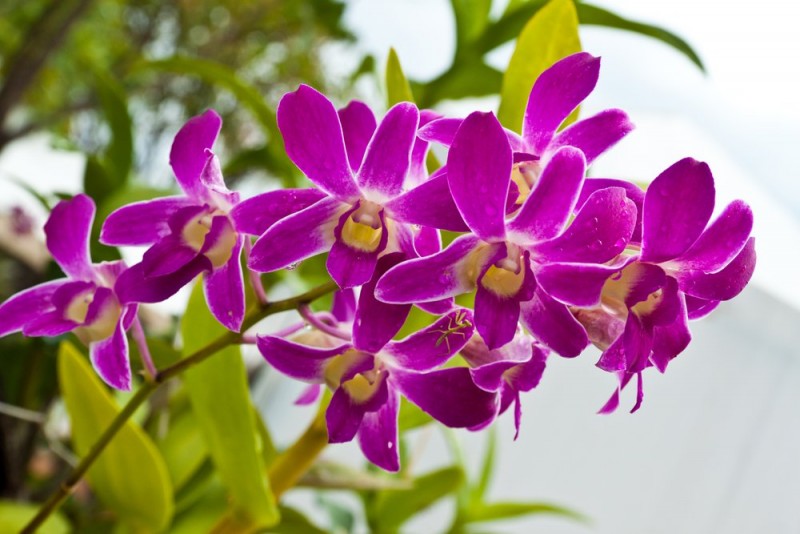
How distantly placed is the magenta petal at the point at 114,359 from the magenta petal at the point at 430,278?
0.14 metres

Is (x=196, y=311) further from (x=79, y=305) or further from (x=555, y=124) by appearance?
(x=555, y=124)

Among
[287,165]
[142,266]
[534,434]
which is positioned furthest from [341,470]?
[534,434]

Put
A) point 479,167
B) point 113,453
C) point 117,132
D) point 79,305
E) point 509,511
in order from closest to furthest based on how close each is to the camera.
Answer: point 479,167, point 79,305, point 113,453, point 117,132, point 509,511

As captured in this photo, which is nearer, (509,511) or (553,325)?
(553,325)

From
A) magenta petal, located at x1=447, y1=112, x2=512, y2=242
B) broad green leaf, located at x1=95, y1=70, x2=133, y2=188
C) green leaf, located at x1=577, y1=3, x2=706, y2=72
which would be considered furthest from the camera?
broad green leaf, located at x1=95, y1=70, x2=133, y2=188

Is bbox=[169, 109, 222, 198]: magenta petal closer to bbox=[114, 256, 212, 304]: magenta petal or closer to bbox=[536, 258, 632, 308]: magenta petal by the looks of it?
bbox=[114, 256, 212, 304]: magenta petal

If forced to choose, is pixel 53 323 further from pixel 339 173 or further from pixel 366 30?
pixel 366 30

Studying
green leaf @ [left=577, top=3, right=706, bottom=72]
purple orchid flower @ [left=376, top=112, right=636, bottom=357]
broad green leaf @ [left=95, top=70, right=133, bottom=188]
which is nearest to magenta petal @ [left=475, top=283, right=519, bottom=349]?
purple orchid flower @ [left=376, top=112, right=636, bottom=357]

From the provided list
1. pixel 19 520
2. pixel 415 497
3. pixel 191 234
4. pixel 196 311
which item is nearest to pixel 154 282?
pixel 191 234

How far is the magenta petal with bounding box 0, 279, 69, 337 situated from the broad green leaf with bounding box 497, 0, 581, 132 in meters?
0.24

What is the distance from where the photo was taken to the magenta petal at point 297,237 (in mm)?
244

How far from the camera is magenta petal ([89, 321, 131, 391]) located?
1.01 feet

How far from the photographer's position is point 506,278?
241 millimetres

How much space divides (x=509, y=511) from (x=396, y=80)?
64cm
